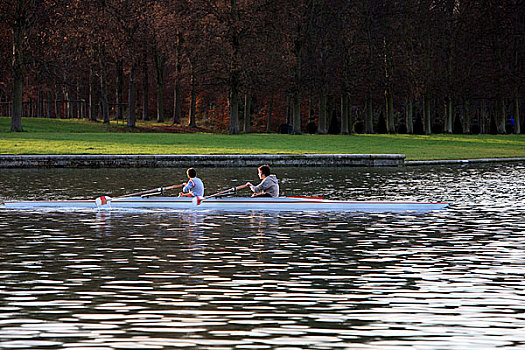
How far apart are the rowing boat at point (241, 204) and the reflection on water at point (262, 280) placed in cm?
50

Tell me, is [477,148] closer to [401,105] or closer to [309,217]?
[309,217]

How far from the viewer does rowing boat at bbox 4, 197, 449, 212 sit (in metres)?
23.5

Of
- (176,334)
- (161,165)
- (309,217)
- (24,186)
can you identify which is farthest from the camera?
(161,165)

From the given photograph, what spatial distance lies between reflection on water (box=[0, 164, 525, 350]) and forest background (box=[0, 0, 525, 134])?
45624mm

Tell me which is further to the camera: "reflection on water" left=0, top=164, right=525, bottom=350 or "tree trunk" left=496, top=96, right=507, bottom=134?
"tree trunk" left=496, top=96, right=507, bottom=134

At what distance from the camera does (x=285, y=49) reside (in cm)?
7550

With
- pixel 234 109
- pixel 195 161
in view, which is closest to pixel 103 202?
pixel 195 161

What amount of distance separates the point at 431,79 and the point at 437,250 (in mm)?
65851

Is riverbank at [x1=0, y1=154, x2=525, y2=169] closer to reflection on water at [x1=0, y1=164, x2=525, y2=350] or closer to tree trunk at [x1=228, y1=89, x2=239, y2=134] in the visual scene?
reflection on water at [x1=0, y1=164, x2=525, y2=350]

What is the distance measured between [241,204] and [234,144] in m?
34.5

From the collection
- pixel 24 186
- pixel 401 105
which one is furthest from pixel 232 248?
pixel 401 105

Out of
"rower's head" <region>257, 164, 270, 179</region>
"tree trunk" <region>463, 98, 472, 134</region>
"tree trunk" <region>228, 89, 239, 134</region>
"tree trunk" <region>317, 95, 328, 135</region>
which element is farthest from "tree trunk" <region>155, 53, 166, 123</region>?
"rower's head" <region>257, 164, 270, 179</region>

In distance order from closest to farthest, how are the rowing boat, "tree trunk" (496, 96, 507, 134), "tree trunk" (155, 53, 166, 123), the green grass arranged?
the rowing boat → the green grass → "tree trunk" (496, 96, 507, 134) → "tree trunk" (155, 53, 166, 123)

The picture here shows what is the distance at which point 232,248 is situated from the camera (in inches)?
638
